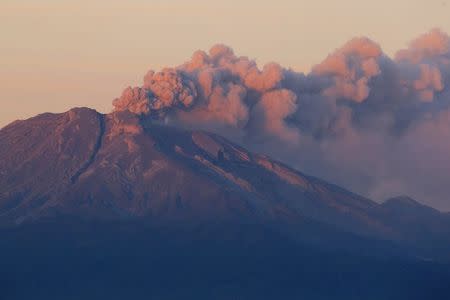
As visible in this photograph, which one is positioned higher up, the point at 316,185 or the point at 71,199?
the point at 316,185

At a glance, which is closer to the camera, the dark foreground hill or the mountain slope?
the dark foreground hill

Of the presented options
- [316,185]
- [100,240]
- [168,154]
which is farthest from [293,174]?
[100,240]

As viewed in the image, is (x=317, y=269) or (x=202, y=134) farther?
(x=202, y=134)

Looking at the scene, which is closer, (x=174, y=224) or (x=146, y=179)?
(x=174, y=224)

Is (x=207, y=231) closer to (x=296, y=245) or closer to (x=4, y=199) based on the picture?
(x=296, y=245)

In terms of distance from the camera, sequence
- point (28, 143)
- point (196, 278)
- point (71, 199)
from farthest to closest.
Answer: point (28, 143) < point (71, 199) < point (196, 278)

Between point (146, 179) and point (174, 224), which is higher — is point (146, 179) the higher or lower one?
the higher one

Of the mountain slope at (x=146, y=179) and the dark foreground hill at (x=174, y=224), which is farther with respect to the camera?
the mountain slope at (x=146, y=179)

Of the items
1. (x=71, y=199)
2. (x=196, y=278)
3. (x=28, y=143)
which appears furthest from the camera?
Answer: (x=28, y=143)
